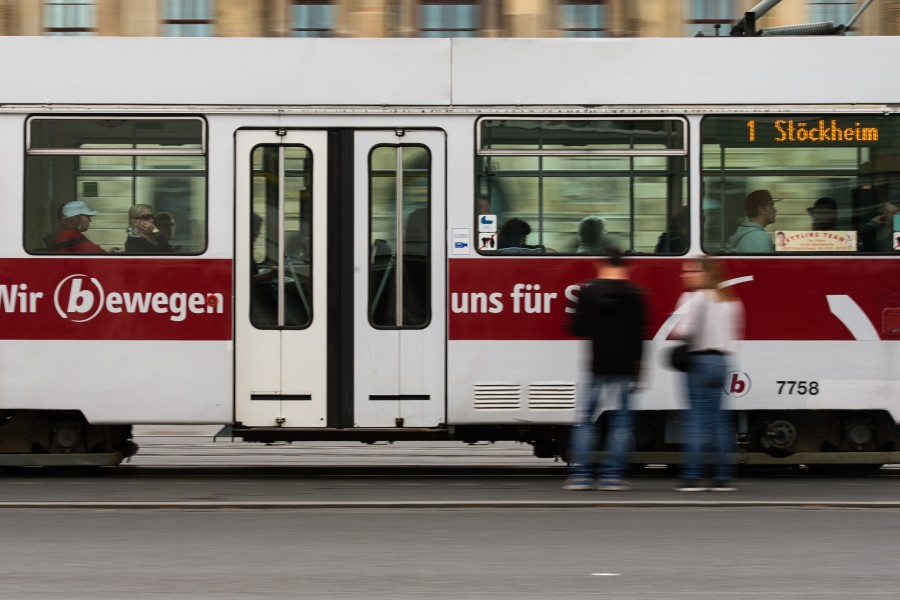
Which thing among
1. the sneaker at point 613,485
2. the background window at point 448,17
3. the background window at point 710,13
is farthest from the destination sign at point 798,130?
the background window at point 448,17

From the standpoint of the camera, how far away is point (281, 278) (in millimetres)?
10375

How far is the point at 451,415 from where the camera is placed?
10.4 meters

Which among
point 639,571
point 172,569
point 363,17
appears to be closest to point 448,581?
point 639,571

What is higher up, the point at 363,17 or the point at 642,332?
the point at 363,17

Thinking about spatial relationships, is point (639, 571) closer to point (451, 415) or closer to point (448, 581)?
point (448, 581)

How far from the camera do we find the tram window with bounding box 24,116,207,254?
10.3m

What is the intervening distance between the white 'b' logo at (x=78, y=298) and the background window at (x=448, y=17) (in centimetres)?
1796

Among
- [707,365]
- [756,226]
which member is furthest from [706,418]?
[756,226]

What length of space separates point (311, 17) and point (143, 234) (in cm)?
1774

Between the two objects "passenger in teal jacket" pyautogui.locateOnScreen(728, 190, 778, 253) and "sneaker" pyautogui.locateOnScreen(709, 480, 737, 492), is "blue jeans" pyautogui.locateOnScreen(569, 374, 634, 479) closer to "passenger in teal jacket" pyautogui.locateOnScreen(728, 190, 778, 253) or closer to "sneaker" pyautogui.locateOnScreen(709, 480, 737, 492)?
"sneaker" pyautogui.locateOnScreen(709, 480, 737, 492)

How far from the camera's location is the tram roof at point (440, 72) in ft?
34.0

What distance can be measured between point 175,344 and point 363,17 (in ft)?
58.3

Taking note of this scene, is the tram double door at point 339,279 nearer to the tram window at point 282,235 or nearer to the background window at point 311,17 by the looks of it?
the tram window at point 282,235

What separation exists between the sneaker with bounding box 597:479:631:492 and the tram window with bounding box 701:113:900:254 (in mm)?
1951
